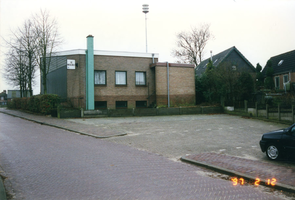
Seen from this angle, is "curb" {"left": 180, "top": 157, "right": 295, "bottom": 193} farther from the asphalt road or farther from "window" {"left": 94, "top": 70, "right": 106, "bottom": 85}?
"window" {"left": 94, "top": 70, "right": 106, "bottom": 85}

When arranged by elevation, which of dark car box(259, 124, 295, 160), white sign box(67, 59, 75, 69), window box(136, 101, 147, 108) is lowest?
dark car box(259, 124, 295, 160)

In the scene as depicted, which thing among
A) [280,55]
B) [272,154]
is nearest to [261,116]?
[272,154]

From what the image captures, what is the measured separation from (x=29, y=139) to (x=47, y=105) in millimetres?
11211

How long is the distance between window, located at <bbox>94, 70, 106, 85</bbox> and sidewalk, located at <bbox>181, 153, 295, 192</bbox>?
60.4 ft

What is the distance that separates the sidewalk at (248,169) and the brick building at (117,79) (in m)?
17.6

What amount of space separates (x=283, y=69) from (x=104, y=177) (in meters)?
38.4

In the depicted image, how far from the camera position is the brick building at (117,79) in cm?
2431

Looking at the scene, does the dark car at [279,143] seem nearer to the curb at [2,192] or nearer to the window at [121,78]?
the curb at [2,192]

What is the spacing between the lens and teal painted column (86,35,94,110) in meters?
23.9

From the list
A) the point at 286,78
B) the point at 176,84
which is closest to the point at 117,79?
the point at 176,84

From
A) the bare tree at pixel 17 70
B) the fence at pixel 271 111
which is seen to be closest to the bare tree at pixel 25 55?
the bare tree at pixel 17 70
